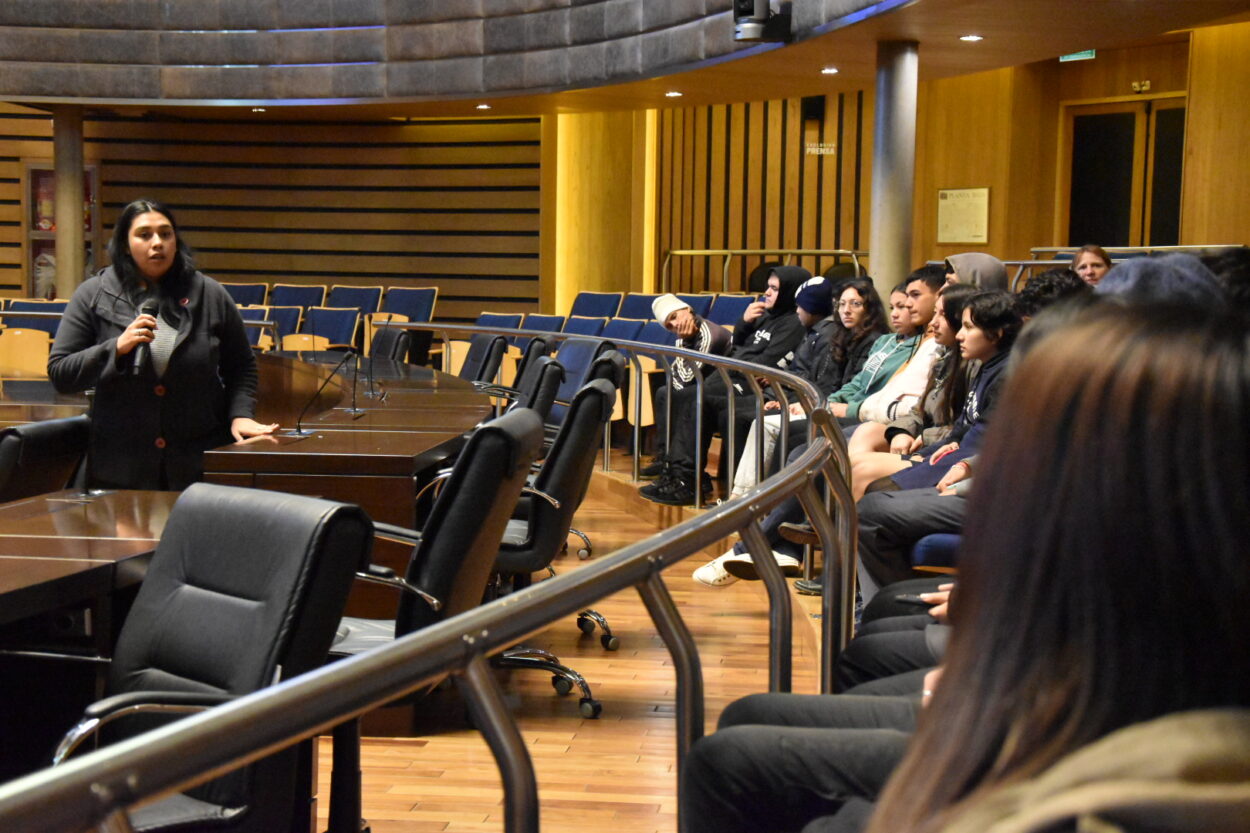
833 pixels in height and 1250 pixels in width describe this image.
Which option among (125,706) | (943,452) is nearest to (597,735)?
(943,452)

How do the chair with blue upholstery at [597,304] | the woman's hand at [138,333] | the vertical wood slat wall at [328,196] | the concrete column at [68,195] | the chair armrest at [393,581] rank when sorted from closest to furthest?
the chair armrest at [393,581]
the woman's hand at [138,333]
the chair with blue upholstery at [597,304]
the concrete column at [68,195]
the vertical wood slat wall at [328,196]

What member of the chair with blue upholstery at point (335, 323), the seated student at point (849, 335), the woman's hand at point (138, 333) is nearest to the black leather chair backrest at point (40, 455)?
the woman's hand at point (138, 333)

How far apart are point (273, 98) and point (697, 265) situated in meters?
4.20

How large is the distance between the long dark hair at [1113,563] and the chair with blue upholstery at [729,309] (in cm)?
781

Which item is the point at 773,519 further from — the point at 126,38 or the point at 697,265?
the point at 126,38

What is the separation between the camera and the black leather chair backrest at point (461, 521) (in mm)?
2604

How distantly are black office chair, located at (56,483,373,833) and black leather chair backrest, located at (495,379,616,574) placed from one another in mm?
1562

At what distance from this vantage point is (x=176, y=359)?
11.7 ft

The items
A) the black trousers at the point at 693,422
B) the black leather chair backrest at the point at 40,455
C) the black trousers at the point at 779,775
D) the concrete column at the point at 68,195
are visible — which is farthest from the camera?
the concrete column at the point at 68,195

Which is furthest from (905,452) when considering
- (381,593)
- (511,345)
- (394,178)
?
(394,178)

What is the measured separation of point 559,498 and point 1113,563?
9.76ft

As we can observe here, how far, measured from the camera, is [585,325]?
9.16m

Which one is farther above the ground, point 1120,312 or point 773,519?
point 1120,312

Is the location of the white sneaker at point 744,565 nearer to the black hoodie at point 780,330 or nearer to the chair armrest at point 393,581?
the chair armrest at point 393,581
